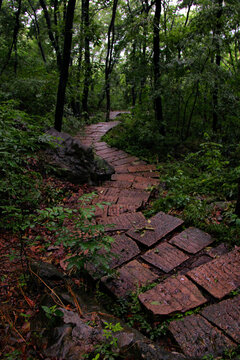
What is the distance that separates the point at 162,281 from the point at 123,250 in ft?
1.83

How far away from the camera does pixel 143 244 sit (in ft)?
8.95

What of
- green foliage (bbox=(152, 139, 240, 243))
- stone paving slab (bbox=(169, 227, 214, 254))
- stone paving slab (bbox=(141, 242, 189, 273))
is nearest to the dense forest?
green foliage (bbox=(152, 139, 240, 243))

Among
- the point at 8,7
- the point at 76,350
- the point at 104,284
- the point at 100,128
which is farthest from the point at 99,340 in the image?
the point at 8,7

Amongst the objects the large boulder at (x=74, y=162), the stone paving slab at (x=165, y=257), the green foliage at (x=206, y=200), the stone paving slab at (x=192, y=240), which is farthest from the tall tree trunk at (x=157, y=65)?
the stone paving slab at (x=165, y=257)

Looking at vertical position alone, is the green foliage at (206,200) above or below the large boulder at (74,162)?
below

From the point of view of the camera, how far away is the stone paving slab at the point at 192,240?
2.62 meters

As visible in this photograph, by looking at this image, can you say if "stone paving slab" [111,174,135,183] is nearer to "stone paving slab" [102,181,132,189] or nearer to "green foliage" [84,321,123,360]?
"stone paving slab" [102,181,132,189]

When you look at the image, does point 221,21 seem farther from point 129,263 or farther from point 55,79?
point 129,263

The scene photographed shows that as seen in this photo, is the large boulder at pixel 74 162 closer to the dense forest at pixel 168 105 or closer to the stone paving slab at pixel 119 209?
the dense forest at pixel 168 105

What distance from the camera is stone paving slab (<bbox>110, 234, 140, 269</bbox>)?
2.42 m

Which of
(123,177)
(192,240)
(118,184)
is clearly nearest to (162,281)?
(192,240)

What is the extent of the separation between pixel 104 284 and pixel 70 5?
4636 mm

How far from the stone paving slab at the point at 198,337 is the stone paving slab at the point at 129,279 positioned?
0.48 meters

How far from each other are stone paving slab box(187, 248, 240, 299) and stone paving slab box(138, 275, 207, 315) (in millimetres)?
103
